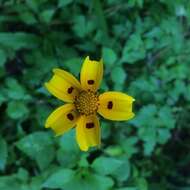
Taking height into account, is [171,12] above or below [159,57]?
above

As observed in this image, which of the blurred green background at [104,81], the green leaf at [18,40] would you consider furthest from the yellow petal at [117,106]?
the green leaf at [18,40]

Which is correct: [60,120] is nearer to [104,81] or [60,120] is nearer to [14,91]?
[14,91]

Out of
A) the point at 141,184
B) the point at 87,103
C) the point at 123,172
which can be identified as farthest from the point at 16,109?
the point at 141,184

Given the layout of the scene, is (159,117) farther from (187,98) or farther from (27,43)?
(27,43)

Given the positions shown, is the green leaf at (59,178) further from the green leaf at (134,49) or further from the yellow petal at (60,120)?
the green leaf at (134,49)

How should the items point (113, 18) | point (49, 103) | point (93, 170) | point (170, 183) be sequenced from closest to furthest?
point (93, 170)
point (49, 103)
point (113, 18)
point (170, 183)

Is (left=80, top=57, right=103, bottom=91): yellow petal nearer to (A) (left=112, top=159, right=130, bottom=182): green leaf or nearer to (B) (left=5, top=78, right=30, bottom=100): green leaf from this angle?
(B) (left=5, top=78, right=30, bottom=100): green leaf

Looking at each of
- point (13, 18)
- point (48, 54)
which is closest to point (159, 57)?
point (48, 54)
